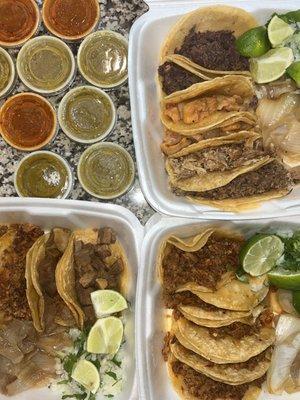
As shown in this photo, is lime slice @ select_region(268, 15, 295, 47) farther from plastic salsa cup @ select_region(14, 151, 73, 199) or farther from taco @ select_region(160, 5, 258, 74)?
plastic salsa cup @ select_region(14, 151, 73, 199)

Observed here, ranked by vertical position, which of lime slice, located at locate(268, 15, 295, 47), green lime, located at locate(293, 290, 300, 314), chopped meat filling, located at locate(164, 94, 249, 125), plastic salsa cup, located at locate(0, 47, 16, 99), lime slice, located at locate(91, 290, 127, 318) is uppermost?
lime slice, located at locate(268, 15, 295, 47)

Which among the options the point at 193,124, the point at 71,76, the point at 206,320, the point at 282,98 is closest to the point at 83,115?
the point at 71,76

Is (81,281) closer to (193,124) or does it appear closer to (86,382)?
(86,382)

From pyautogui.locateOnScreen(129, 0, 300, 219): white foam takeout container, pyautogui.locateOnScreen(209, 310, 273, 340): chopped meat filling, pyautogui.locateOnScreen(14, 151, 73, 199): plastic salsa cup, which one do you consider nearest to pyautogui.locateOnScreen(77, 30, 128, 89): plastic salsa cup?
pyautogui.locateOnScreen(129, 0, 300, 219): white foam takeout container

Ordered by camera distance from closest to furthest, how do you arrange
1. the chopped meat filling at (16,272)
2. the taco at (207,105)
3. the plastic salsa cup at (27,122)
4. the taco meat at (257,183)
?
the taco at (207,105) < the taco meat at (257,183) < the chopped meat filling at (16,272) < the plastic salsa cup at (27,122)

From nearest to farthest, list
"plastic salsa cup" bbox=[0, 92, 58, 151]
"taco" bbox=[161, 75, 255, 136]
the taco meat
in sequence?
"taco" bbox=[161, 75, 255, 136], the taco meat, "plastic salsa cup" bbox=[0, 92, 58, 151]

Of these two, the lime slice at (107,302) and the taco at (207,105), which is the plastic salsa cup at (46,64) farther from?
the lime slice at (107,302)

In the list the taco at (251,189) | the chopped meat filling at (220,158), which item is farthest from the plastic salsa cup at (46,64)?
the taco at (251,189)
